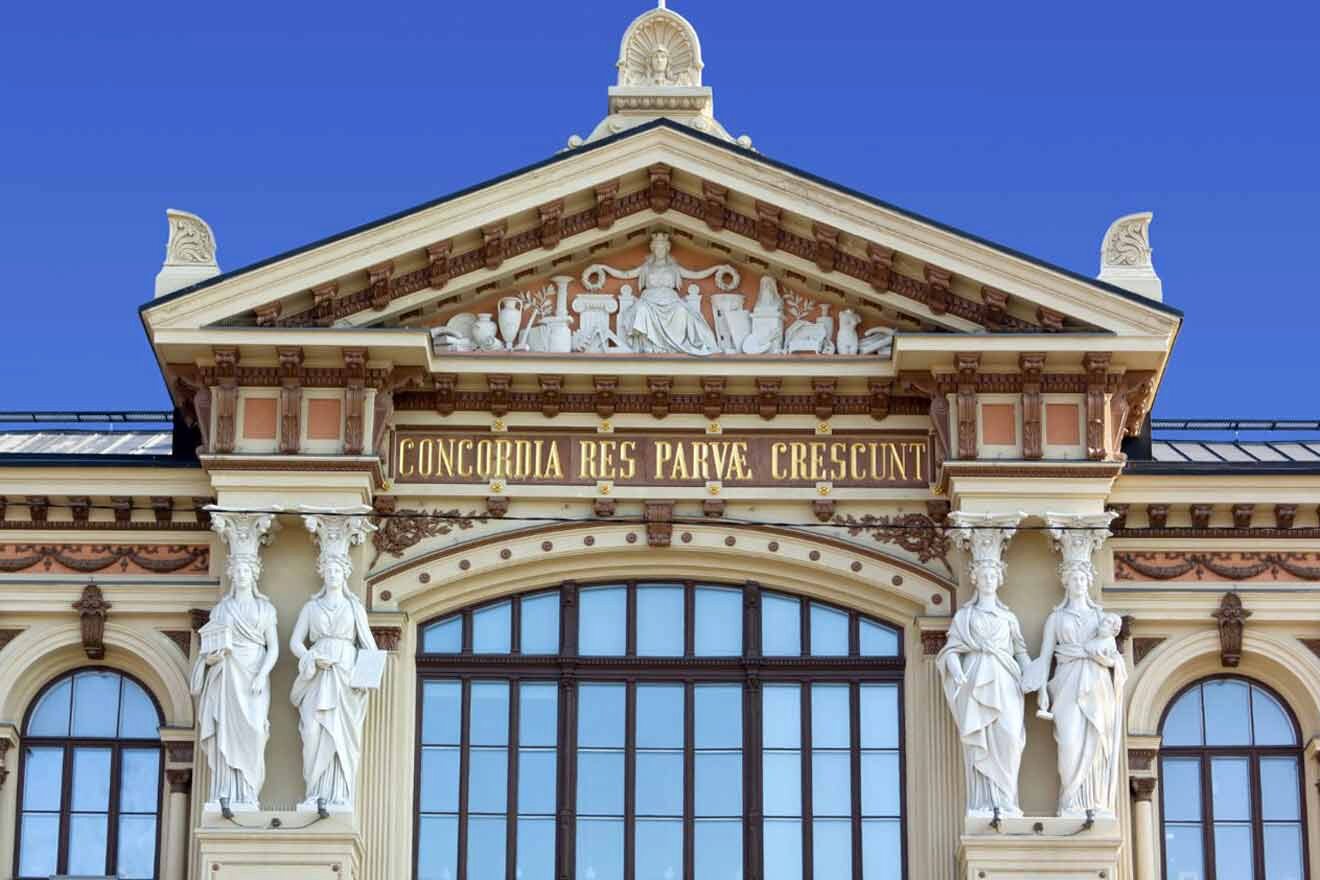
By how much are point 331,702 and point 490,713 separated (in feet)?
7.28

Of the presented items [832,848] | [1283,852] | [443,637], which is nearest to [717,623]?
[832,848]

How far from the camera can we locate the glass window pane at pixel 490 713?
123 ft

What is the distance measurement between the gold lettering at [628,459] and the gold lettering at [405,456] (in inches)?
94.7

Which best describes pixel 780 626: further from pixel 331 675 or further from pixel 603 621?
pixel 331 675

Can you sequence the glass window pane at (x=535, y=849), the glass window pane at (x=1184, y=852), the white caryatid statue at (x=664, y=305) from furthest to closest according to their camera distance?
the white caryatid statue at (x=664, y=305)
the glass window pane at (x=1184, y=852)
the glass window pane at (x=535, y=849)

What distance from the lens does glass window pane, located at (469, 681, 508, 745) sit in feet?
123

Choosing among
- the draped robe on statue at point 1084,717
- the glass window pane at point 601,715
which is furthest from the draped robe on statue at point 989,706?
the glass window pane at point 601,715

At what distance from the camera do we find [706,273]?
38938mm

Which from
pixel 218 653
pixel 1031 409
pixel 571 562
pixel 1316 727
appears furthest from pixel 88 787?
pixel 1316 727

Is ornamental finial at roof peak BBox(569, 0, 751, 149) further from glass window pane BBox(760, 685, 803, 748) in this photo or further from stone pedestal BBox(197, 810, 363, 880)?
stone pedestal BBox(197, 810, 363, 880)

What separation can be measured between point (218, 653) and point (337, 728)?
5.13 feet

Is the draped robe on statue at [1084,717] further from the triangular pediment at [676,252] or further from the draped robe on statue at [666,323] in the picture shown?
the draped robe on statue at [666,323]

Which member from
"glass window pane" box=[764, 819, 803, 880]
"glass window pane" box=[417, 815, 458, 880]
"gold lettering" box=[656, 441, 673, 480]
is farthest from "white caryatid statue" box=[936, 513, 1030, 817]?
"glass window pane" box=[417, 815, 458, 880]

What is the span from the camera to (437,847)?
37.1 metres
